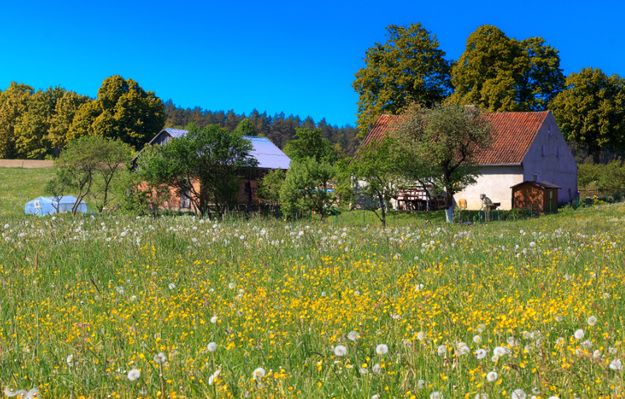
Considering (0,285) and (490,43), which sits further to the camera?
(490,43)

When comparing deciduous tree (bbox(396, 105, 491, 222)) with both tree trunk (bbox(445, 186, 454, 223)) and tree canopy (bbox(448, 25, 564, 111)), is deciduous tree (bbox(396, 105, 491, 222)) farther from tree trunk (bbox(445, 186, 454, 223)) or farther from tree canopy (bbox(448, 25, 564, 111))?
tree canopy (bbox(448, 25, 564, 111))

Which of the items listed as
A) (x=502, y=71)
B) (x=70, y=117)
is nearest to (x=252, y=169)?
(x=502, y=71)

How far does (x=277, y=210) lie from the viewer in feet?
120

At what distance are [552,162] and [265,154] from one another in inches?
818

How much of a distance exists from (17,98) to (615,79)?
69.9 m

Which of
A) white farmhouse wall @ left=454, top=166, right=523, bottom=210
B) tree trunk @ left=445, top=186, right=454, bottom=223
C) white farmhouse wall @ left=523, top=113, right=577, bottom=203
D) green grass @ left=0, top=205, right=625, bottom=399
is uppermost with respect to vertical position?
white farmhouse wall @ left=523, top=113, right=577, bottom=203

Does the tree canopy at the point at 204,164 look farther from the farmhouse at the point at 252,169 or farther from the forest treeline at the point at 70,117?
the forest treeline at the point at 70,117

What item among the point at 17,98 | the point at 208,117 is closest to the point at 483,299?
the point at 17,98

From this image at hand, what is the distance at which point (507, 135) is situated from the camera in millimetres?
42406

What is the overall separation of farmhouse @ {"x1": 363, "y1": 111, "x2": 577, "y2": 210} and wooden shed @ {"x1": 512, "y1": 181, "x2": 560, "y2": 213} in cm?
6

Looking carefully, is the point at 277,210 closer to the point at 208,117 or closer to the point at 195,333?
the point at 195,333

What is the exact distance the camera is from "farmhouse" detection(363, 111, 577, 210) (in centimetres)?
4016

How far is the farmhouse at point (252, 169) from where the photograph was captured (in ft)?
121

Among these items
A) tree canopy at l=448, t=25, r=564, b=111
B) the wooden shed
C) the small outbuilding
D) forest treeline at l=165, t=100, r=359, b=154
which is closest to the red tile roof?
the wooden shed
